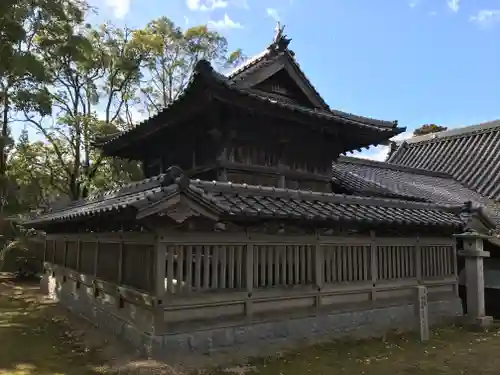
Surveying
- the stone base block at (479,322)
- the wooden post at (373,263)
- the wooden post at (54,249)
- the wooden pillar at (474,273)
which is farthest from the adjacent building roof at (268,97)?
the wooden post at (54,249)

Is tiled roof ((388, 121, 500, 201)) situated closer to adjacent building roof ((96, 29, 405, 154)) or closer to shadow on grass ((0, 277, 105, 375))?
adjacent building roof ((96, 29, 405, 154))

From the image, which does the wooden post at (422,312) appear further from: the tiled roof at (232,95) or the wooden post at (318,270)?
the tiled roof at (232,95)

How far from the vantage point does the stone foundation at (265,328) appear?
7949 millimetres

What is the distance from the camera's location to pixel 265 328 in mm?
9023

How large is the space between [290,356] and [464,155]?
18.5 meters

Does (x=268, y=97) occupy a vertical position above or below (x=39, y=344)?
above

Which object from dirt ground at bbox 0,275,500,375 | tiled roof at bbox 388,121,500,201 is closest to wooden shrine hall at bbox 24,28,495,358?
dirt ground at bbox 0,275,500,375

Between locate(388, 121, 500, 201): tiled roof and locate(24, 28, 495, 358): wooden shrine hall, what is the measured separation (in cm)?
894

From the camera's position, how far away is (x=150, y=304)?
7.98 meters

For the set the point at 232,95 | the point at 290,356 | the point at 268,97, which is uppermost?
the point at 268,97

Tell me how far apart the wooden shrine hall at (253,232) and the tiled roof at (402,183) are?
31cm

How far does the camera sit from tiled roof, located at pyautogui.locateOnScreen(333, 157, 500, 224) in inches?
557

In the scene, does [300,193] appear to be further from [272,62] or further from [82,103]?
[82,103]

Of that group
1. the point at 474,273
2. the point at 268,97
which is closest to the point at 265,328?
the point at 268,97
